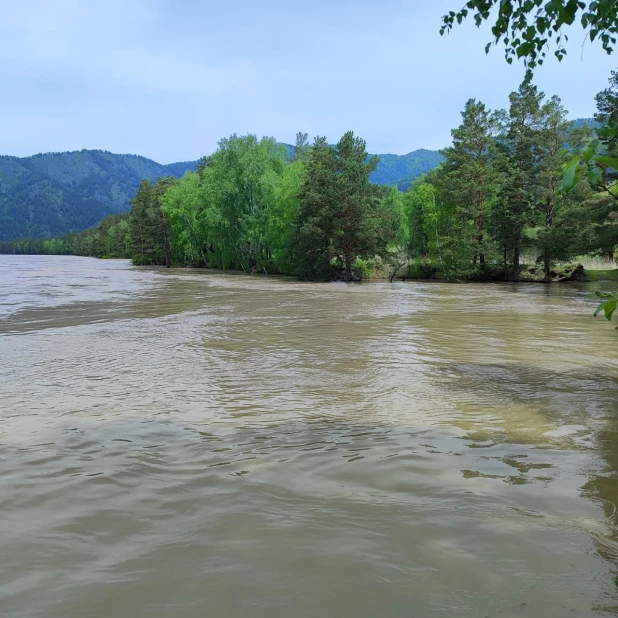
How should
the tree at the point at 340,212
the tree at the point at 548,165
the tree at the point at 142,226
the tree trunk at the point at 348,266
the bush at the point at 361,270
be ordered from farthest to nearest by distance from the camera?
1. the tree at the point at 142,226
2. the bush at the point at 361,270
3. the tree trunk at the point at 348,266
4. the tree at the point at 340,212
5. the tree at the point at 548,165

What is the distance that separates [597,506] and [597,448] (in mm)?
1441

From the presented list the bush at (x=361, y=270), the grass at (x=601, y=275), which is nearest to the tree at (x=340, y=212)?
the bush at (x=361, y=270)

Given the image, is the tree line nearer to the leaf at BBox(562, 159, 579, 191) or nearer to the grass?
the grass

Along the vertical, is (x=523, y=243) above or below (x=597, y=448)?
above

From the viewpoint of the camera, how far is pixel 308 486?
4.06 meters

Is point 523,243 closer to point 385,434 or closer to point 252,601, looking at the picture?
point 385,434

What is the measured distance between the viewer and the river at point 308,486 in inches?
107

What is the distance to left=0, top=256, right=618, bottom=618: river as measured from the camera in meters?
2.71

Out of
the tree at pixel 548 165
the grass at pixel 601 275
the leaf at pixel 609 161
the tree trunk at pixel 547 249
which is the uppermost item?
the tree at pixel 548 165

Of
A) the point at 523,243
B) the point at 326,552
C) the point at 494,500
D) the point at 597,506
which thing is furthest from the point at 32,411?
the point at 523,243

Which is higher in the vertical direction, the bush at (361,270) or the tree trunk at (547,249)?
the tree trunk at (547,249)

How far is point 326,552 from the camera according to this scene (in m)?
3.09

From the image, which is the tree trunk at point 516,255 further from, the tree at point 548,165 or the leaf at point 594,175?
the leaf at point 594,175

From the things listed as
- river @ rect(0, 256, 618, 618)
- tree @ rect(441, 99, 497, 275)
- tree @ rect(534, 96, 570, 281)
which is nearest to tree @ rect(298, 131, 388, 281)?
tree @ rect(441, 99, 497, 275)
